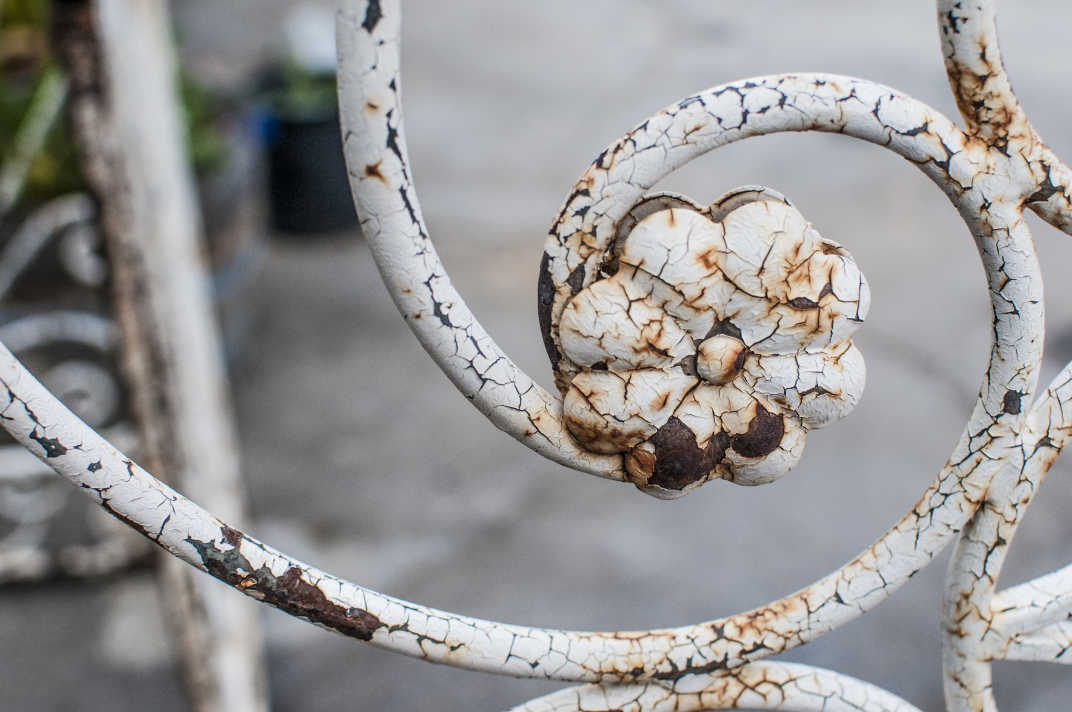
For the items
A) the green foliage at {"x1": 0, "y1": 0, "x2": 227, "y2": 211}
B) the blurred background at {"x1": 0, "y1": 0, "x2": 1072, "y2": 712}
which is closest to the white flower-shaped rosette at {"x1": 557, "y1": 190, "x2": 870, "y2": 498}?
the blurred background at {"x1": 0, "y1": 0, "x2": 1072, "y2": 712}

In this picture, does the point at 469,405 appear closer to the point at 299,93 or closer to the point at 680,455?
the point at 299,93

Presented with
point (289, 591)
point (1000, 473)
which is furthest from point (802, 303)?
point (289, 591)

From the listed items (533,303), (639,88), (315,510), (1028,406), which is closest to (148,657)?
(315,510)

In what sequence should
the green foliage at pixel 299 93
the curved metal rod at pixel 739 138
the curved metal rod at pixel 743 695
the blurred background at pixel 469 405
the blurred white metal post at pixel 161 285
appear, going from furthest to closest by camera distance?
the green foliage at pixel 299 93 → the blurred background at pixel 469 405 → the blurred white metal post at pixel 161 285 → the curved metal rod at pixel 743 695 → the curved metal rod at pixel 739 138

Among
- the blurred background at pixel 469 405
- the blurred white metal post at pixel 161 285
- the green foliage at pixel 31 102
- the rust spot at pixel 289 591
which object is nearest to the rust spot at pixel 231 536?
the rust spot at pixel 289 591

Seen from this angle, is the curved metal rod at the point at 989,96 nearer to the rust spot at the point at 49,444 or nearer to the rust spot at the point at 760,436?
the rust spot at the point at 760,436

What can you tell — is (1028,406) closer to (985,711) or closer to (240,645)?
(985,711)

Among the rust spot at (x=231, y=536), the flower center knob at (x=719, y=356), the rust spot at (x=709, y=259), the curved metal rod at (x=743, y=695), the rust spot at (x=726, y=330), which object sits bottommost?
the curved metal rod at (x=743, y=695)
